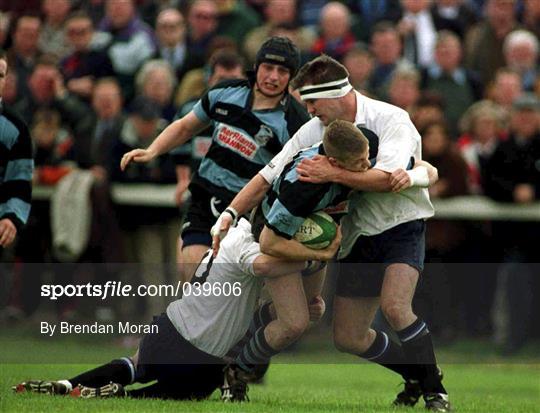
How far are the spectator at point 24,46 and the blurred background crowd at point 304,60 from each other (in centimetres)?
2

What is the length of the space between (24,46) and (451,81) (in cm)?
524

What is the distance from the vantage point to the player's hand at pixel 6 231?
11.2m

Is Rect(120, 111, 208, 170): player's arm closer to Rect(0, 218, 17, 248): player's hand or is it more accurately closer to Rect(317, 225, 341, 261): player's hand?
Rect(0, 218, 17, 248): player's hand

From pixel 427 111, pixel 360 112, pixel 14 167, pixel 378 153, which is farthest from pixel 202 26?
pixel 378 153

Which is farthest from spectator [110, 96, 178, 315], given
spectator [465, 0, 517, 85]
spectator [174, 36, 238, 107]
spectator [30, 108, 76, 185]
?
spectator [465, 0, 517, 85]

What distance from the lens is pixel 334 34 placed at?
1819cm

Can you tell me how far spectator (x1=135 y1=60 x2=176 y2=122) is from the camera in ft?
56.9

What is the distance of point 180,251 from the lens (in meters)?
12.2

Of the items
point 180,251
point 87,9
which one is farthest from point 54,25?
point 180,251

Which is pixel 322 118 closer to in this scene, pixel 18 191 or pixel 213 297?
pixel 213 297

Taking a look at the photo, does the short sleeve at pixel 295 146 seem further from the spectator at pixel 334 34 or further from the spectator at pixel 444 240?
the spectator at pixel 334 34

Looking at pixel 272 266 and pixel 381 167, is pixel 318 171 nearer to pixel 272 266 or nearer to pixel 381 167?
pixel 381 167

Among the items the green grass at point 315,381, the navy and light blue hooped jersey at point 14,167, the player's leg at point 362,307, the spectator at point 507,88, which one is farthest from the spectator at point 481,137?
the navy and light blue hooped jersey at point 14,167

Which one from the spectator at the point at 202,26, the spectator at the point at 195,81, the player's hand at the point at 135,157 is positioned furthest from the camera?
the spectator at the point at 202,26
